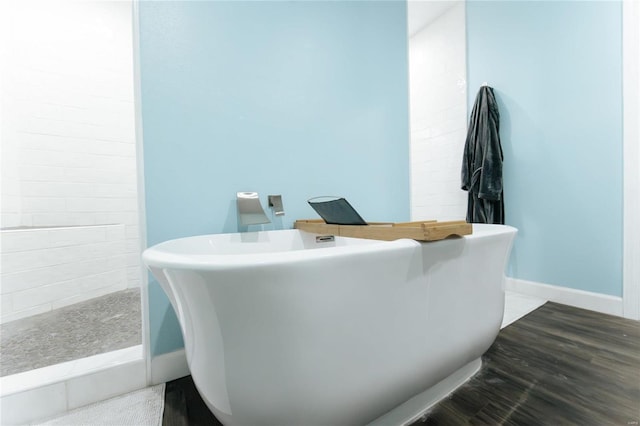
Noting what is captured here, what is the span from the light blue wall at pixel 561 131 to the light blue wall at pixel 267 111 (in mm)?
942

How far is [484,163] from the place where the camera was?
205 centimetres

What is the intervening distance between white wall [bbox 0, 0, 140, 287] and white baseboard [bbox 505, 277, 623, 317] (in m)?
3.02

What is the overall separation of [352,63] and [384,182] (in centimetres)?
70

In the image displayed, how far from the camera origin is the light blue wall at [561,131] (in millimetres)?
1626

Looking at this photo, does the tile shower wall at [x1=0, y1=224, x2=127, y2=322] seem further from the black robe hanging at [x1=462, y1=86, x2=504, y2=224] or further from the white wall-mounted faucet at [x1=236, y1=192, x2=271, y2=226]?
the black robe hanging at [x1=462, y1=86, x2=504, y2=224]

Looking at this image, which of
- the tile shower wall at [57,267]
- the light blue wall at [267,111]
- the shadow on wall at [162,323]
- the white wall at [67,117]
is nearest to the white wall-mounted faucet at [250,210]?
the light blue wall at [267,111]

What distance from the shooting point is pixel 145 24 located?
1.05m

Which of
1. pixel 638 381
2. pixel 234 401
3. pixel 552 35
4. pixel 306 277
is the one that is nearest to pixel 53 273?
pixel 234 401

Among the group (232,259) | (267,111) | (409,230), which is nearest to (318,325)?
(232,259)

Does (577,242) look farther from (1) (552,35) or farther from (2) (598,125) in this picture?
(1) (552,35)

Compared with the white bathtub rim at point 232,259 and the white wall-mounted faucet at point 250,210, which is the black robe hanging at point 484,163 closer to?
the white wall-mounted faucet at point 250,210

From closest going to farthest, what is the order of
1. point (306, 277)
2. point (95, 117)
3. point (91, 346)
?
point (306, 277) → point (91, 346) → point (95, 117)

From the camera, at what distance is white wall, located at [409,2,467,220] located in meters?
2.47

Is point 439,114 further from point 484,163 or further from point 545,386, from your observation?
point 545,386
